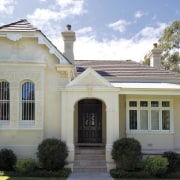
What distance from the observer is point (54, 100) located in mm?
15633

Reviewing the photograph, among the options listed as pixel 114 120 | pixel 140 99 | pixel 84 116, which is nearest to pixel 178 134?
pixel 140 99

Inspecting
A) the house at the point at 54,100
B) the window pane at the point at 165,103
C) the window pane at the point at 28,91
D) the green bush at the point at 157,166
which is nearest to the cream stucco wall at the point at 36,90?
the house at the point at 54,100

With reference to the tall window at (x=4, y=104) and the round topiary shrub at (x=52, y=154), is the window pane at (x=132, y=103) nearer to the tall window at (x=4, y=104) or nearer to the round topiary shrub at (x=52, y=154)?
the round topiary shrub at (x=52, y=154)

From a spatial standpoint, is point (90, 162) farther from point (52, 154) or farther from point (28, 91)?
point (28, 91)

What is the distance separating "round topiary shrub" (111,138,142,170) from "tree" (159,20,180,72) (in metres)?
28.6

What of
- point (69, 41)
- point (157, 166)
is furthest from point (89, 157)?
point (69, 41)

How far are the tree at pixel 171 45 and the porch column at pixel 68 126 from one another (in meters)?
28.5

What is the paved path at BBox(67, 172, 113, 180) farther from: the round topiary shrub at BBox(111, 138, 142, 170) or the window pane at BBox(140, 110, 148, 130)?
the window pane at BBox(140, 110, 148, 130)

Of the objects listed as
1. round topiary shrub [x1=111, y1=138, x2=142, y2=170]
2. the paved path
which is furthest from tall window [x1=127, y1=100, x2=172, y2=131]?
the paved path

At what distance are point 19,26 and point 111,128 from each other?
24.9 feet

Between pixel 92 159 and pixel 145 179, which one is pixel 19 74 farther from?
pixel 145 179

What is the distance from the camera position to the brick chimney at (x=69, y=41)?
20.3m

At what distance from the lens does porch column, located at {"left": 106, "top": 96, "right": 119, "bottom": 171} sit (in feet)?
48.5

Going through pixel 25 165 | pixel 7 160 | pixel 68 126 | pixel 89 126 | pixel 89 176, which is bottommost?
pixel 89 176
